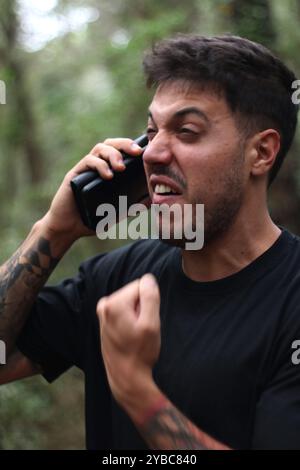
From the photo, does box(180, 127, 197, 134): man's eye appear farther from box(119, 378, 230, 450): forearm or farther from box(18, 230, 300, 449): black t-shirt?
box(119, 378, 230, 450): forearm

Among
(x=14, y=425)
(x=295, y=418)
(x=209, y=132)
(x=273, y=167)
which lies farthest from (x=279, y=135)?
(x=14, y=425)

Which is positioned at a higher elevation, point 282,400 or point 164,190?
point 164,190

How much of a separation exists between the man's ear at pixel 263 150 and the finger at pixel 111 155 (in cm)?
46

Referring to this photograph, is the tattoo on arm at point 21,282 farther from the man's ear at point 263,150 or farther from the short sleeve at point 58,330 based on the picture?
the man's ear at point 263,150

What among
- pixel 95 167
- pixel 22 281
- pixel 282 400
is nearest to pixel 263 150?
pixel 95 167

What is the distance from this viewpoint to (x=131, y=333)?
63.1 inches

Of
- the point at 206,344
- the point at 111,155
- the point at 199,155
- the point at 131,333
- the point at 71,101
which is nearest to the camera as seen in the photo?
the point at 131,333

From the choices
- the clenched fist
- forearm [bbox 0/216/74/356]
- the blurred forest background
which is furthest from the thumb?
the blurred forest background

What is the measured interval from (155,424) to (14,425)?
13.0ft

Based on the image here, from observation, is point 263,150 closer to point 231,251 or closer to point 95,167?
point 231,251

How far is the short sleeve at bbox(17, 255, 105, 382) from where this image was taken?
2451mm

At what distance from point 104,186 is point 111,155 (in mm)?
114

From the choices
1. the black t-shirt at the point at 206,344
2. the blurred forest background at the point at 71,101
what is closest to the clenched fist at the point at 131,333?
the black t-shirt at the point at 206,344

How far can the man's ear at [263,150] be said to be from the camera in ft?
7.37
